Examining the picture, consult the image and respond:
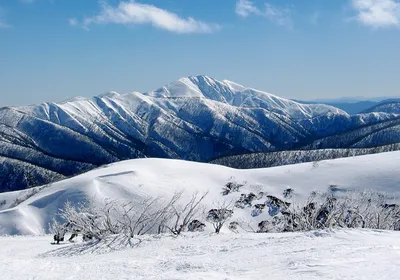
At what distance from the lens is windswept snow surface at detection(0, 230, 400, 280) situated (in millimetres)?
10672

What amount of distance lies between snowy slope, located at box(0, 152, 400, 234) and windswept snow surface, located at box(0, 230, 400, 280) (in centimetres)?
3527

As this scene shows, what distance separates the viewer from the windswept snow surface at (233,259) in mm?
10672

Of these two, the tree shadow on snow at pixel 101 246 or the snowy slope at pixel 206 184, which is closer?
the tree shadow on snow at pixel 101 246

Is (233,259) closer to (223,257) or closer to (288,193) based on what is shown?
(223,257)

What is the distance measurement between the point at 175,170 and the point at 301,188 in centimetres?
2441

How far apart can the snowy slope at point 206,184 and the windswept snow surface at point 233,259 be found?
3527 cm

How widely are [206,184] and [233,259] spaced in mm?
51572

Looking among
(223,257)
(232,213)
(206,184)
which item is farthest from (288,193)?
(223,257)

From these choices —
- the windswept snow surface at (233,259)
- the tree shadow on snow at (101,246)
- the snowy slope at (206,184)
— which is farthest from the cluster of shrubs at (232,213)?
the windswept snow surface at (233,259)

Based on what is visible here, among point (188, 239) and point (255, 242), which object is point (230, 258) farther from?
point (188, 239)

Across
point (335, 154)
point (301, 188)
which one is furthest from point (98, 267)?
point (335, 154)

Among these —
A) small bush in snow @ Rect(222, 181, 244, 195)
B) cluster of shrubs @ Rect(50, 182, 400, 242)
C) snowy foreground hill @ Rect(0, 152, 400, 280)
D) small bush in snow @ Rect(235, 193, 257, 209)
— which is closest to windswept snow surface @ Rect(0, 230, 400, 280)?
snowy foreground hill @ Rect(0, 152, 400, 280)

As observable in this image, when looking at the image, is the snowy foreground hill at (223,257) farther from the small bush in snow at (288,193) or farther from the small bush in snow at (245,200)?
the small bush in snow at (288,193)

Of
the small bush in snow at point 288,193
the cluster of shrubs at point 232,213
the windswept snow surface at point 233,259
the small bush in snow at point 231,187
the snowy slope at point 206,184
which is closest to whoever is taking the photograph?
the windswept snow surface at point 233,259
